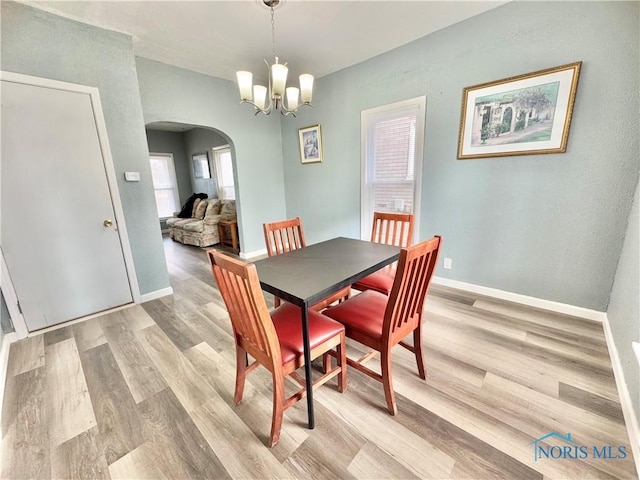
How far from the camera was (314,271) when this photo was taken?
4.82ft

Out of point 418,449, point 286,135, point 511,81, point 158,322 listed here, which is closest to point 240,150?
point 286,135

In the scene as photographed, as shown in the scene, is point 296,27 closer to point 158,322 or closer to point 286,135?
point 286,135

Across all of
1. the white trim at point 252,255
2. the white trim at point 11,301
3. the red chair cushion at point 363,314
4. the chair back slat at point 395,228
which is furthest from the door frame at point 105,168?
the chair back slat at point 395,228

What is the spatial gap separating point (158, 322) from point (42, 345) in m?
0.82

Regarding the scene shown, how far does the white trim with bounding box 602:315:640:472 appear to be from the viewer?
3.72 ft

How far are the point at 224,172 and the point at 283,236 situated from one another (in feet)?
15.0

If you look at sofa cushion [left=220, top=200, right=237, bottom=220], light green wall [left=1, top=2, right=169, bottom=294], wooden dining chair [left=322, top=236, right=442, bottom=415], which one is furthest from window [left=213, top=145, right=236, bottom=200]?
wooden dining chair [left=322, top=236, right=442, bottom=415]

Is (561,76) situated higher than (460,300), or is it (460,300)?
(561,76)

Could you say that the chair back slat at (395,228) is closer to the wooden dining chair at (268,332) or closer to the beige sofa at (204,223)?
the wooden dining chair at (268,332)

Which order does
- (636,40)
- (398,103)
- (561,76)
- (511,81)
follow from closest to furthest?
1. (636,40)
2. (561,76)
3. (511,81)
4. (398,103)

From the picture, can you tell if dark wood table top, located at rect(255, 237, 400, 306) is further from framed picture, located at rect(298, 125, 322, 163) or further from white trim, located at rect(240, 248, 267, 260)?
→ white trim, located at rect(240, 248, 267, 260)

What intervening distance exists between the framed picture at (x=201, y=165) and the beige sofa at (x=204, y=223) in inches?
36.4

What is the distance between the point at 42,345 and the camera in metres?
2.07

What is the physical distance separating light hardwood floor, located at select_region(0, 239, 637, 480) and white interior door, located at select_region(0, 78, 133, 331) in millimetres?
412
